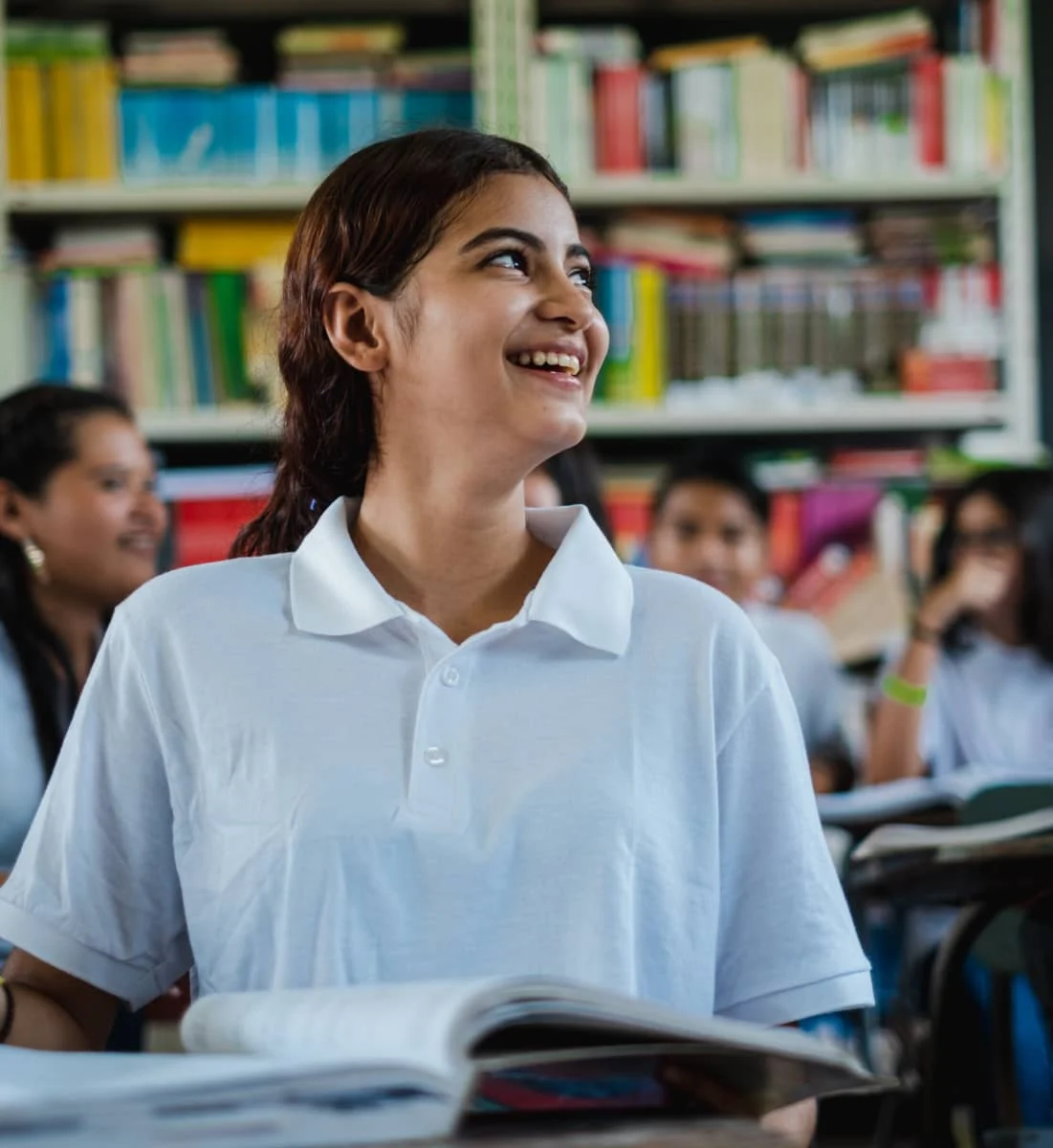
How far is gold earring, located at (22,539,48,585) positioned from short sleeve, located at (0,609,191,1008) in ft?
4.50

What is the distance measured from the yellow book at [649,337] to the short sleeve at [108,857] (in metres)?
2.50

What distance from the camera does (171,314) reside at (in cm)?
350

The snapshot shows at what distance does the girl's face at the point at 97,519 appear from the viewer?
95.2 inches

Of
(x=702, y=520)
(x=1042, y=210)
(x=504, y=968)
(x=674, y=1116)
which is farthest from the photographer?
(x=1042, y=210)

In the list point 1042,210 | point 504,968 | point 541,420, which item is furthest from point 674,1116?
point 1042,210

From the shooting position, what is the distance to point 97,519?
246 centimetres

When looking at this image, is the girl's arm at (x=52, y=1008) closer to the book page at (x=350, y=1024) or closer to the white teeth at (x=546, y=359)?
the book page at (x=350, y=1024)

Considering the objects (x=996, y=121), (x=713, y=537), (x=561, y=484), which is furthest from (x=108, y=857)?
(x=996, y=121)

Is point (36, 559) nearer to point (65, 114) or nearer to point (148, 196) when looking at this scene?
point (148, 196)

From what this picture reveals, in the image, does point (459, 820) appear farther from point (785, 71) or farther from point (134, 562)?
point (785, 71)

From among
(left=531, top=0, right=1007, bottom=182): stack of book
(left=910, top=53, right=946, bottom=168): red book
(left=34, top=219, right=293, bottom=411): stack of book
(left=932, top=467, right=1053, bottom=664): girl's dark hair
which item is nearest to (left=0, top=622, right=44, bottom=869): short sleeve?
(left=34, top=219, right=293, bottom=411): stack of book

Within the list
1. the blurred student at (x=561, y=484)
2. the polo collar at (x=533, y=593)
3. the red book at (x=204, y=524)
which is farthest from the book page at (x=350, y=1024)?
the red book at (x=204, y=524)

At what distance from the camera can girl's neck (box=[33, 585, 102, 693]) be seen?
7.42 feet

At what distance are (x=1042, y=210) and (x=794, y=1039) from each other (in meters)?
3.30
